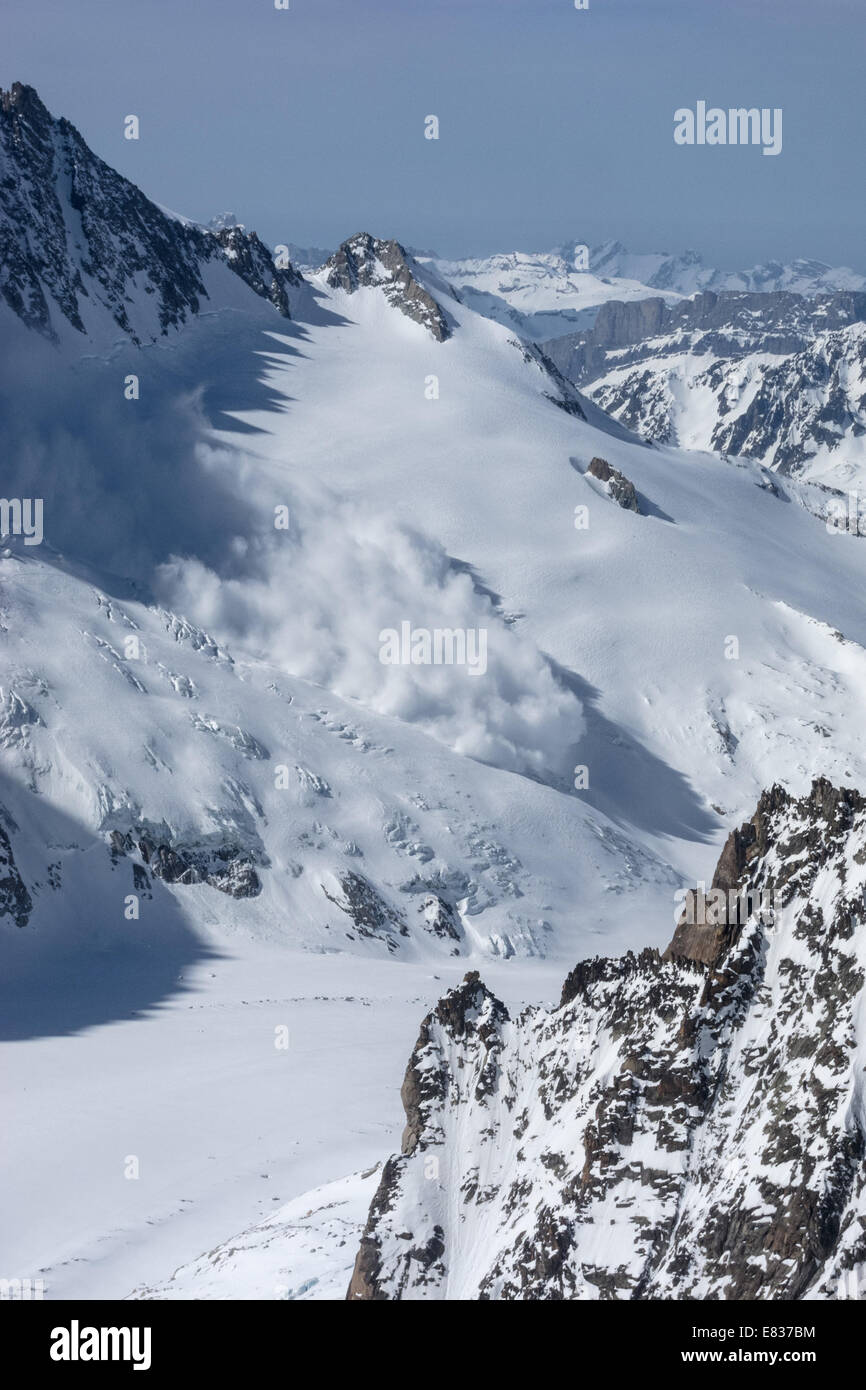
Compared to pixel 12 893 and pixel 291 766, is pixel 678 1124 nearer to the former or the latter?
pixel 12 893

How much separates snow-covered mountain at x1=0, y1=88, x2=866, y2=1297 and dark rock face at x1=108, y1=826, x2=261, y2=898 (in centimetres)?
24

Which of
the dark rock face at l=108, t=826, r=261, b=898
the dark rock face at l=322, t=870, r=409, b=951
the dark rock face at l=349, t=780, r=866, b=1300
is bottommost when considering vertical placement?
the dark rock face at l=322, t=870, r=409, b=951

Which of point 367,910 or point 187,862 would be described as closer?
point 187,862

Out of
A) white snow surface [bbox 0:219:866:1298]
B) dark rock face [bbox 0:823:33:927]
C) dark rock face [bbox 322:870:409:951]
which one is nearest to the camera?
white snow surface [bbox 0:219:866:1298]

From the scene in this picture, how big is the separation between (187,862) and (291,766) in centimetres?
1515

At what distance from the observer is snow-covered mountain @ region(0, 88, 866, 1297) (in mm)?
89875

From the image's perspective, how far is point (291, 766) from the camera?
147750 millimetres

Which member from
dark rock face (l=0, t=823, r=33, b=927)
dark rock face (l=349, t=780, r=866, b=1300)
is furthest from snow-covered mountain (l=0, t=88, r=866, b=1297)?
dark rock face (l=349, t=780, r=866, b=1300)

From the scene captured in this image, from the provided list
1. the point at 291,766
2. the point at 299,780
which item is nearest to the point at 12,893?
the point at 299,780

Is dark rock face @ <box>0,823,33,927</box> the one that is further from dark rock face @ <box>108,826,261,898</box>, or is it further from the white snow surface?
dark rock face @ <box>108,826,261,898</box>

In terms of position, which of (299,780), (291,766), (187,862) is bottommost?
(187,862)
